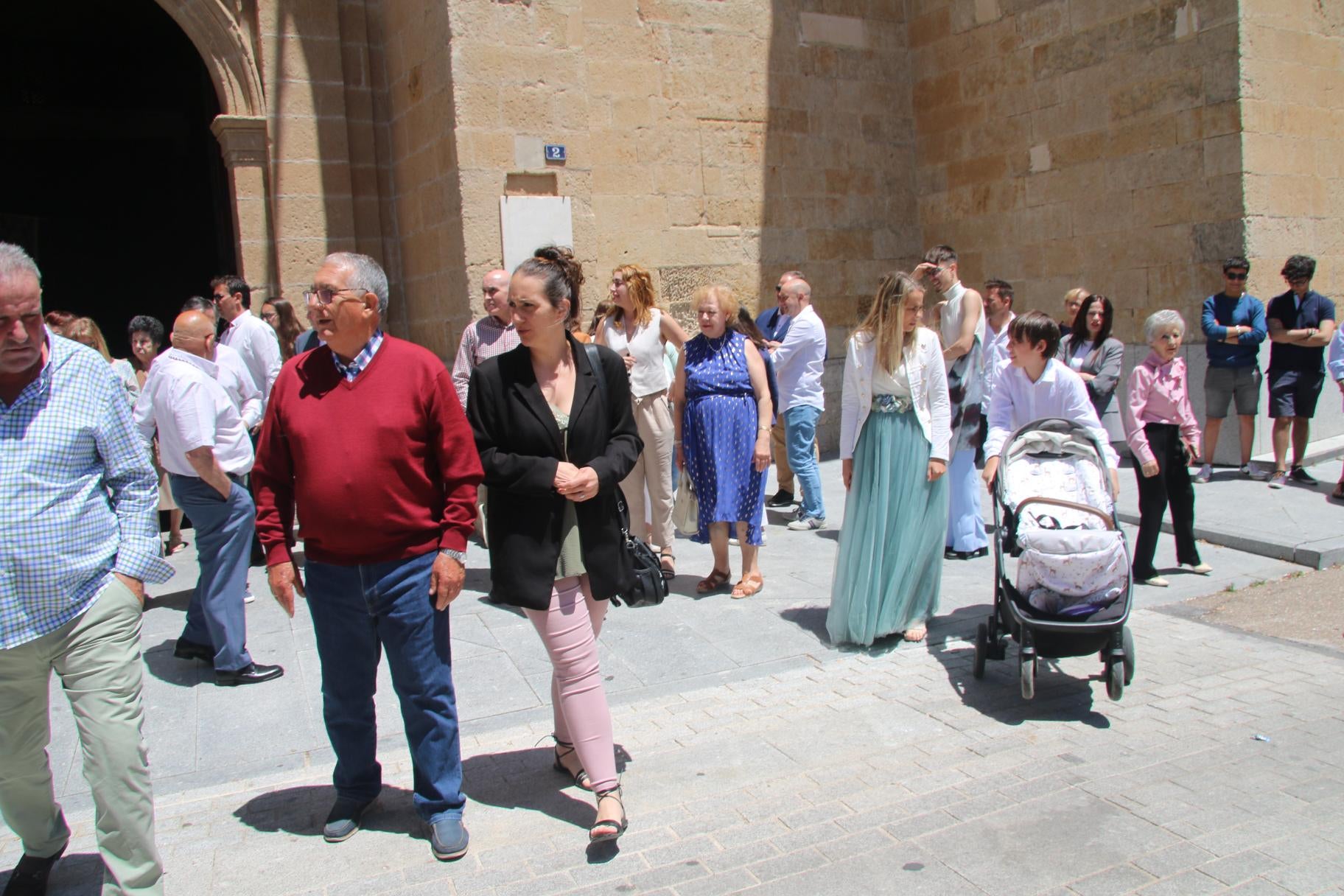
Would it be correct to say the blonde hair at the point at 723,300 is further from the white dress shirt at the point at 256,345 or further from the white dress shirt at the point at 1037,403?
the white dress shirt at the point at 256,345

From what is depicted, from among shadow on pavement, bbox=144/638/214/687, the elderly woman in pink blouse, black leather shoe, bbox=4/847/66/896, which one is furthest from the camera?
the elderly woman in pink blouse

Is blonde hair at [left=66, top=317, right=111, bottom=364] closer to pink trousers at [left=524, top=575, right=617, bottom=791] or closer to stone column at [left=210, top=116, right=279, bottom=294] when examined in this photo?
stone column at [left=210, top=116, right=279, bottom=294]

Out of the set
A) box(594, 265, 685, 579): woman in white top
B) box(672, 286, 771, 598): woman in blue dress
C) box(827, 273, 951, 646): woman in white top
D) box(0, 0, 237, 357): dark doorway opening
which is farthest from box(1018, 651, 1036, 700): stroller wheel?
box(0, 0, 237, 357): dark doorway opening

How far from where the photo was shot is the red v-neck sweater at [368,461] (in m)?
3.40

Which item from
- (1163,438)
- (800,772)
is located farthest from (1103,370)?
(800,772)

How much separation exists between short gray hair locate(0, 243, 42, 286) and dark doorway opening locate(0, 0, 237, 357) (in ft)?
36.0

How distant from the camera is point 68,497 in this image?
3.04 meters

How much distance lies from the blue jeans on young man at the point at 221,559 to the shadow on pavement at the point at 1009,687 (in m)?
3.35

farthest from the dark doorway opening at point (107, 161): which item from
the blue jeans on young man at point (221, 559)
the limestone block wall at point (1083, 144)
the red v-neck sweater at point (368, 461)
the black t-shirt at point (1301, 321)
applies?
the black t-shirt at point (1301, 321)

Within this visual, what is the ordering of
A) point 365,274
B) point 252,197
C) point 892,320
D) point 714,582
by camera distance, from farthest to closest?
point 252,197, point 714,582, point 892,320, point 365,274

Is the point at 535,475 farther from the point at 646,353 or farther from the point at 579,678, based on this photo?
the point at 646,353

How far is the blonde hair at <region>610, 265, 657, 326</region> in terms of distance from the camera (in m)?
6.54

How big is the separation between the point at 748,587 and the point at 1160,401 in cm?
263

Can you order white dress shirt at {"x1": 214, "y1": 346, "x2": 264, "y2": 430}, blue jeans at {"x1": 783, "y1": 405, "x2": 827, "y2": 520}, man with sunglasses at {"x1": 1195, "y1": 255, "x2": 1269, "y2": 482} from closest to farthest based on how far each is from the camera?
white dress shirt at {"x1": 214, "y1": 346, "x2": 264, "y2": 430}
blue jeans at {"x1": 783, "y1": 405, "x2": 827, "y2": 520}
man with sunglasses at {"x1": 1195, "y1": 255, "x2": 1269, "y2": 482}
